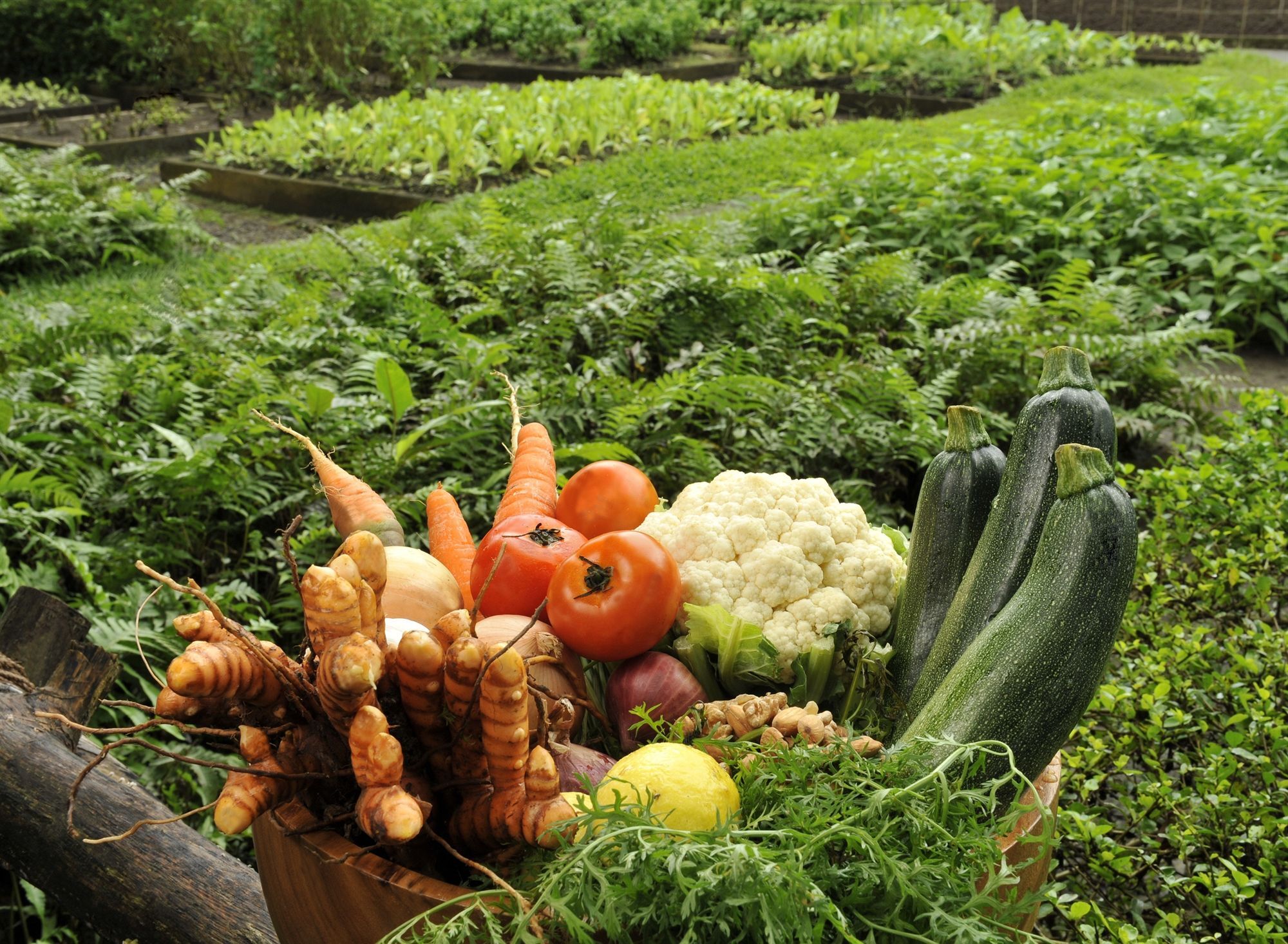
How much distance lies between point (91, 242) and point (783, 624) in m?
7.53

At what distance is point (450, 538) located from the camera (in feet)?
7.87

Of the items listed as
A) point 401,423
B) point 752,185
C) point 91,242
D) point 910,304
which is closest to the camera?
point 401,423

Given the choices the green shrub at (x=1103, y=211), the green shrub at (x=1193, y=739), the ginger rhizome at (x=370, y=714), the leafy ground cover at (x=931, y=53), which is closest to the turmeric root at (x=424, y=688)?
the ginger rhizome at (x=370, y=714)

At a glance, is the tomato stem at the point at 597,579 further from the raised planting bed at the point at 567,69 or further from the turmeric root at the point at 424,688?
the raised planting bed at the point at 567,69

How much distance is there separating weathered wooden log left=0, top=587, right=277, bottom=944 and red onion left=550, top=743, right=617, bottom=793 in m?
0.87

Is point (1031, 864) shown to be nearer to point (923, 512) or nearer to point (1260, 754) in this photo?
point (923, 512)

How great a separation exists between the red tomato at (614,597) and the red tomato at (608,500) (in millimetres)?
327

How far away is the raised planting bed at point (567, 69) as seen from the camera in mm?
15680

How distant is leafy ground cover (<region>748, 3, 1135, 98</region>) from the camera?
14.1 meters

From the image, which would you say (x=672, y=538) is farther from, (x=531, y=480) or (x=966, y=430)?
(x=966, y=430)

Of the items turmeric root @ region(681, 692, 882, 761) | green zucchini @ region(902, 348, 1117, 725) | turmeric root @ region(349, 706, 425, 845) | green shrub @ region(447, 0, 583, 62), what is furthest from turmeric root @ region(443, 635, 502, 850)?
green shrub @ region(447, 0, 583, 62)

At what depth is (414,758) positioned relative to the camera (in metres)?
1.49

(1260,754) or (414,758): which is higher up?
(414,758)

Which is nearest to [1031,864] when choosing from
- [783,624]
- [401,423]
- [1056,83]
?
[783,624]
